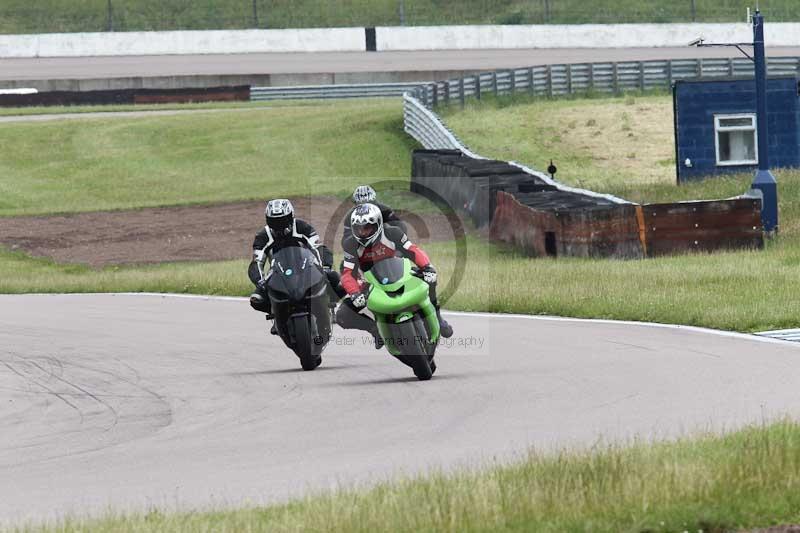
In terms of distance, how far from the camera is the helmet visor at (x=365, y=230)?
1255 centimetres

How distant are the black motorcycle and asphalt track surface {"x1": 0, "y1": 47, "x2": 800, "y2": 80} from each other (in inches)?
1767

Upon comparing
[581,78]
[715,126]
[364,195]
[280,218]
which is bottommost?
[280,218]

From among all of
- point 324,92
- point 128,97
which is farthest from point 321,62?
point 128,97

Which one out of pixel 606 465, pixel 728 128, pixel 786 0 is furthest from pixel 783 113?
pixel 786 0

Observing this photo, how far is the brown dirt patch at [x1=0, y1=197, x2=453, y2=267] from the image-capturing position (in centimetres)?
3152

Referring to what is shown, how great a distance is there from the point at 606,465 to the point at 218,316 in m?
11.8

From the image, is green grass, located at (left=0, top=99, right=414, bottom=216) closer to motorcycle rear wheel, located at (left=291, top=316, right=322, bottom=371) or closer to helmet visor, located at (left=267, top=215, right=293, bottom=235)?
helmet visor, located at (left=267, top=215, right=293, bottom=235)

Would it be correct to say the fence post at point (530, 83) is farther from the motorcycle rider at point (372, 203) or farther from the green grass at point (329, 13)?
the motorcycle rider at point (372, 203)

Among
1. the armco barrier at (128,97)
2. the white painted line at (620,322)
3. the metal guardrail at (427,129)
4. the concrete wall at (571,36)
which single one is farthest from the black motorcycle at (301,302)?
the concrete wall at (571,36)

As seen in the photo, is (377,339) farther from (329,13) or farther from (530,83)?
(329,13)

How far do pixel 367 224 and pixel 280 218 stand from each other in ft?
5.17

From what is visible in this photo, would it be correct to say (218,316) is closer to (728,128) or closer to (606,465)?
(606,465)

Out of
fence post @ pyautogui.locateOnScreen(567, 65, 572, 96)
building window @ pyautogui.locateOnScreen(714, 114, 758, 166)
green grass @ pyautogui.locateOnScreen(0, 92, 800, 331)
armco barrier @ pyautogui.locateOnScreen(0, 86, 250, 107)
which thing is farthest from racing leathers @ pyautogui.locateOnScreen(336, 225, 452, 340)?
armco barrier @ pyautogui.locateOnScreen(0, 86, 250, 107)

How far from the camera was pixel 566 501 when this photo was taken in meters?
7.07
